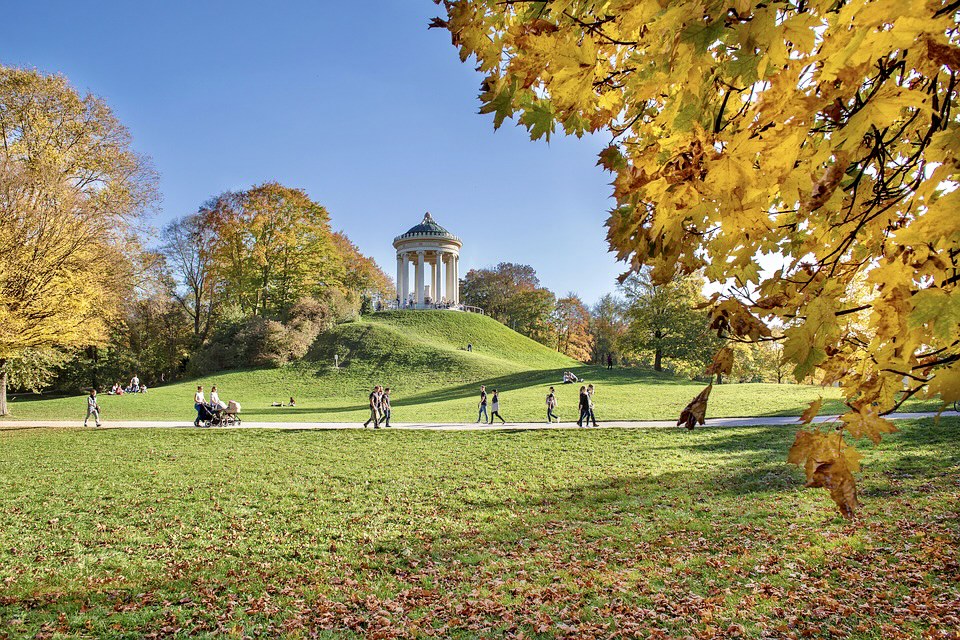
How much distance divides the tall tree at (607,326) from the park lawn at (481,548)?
27748 millimetres

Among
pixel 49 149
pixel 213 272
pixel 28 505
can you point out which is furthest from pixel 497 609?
pixel 213 272

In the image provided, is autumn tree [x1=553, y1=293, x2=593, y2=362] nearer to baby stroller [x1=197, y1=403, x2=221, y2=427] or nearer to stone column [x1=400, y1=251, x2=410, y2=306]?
stone column [x1=400, y1=251, x2=410, y2=306]

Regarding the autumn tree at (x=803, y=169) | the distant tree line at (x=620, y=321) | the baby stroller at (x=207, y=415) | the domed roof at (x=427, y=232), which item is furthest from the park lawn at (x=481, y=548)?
the domed roof at (x=427, y=232)

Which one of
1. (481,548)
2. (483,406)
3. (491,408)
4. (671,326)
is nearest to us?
(481,548)

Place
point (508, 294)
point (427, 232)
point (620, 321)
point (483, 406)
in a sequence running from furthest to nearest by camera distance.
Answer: point (508, 294) < point (427, 232) < point (620, 321) < point (483, 406)

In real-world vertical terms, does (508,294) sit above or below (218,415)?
above

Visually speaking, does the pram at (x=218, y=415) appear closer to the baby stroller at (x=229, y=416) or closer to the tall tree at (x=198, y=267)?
the baby stroller at (x=229, y=416)

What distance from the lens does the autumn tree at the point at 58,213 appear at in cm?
1459

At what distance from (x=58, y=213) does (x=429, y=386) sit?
2283 cm

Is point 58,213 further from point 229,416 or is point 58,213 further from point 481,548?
point 481,548

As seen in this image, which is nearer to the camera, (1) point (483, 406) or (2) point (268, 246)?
Result: (1) point (483, 406)

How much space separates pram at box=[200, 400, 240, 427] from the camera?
695 inches

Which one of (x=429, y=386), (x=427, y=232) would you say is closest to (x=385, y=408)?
(x=429, y=386)

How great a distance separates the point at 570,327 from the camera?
6306cm
